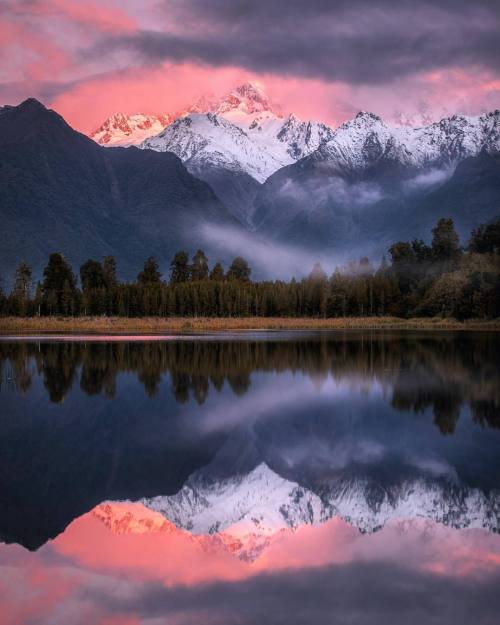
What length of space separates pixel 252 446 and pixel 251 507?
6.55 meters

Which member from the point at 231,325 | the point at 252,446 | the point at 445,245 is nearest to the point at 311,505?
the point at 252,446

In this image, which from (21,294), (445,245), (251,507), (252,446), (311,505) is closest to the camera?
(251,507)

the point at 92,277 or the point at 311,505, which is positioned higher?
the point at 92,277

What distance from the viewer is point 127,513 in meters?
15.5

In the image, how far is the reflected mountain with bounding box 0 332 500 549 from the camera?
15.8 metres

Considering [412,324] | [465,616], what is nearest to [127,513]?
[465,616]

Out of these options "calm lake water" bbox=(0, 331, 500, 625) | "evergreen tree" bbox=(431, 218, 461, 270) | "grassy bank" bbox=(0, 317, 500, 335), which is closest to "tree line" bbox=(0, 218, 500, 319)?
"evergreen tree" bbox=(431, 218, 461, 270)

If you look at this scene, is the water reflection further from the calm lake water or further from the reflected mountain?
the calm lake water

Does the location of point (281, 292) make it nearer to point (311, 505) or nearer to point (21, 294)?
point (21, 294)

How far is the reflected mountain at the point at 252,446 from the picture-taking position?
1577 cm

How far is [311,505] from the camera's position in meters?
16.2

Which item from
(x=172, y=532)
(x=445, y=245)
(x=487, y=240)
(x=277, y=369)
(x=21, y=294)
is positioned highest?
(x=445, y=245)

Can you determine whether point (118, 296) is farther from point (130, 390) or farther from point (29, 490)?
point (29, 490)

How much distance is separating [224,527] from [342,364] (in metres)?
33.1
